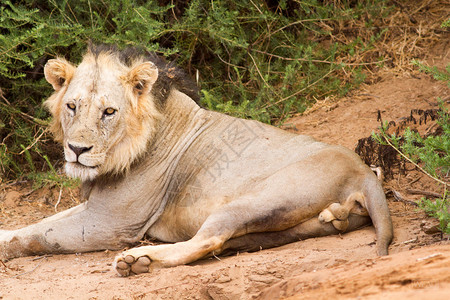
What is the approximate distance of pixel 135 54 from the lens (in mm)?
5398

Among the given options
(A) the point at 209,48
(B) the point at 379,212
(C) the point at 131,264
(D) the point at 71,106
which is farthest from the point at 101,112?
(A) the point at 209,48

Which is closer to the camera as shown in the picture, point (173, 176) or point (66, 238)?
point (66, 238)

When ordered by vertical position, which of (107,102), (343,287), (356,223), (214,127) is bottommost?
(356,223)

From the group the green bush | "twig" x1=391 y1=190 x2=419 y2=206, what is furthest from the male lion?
the green bush

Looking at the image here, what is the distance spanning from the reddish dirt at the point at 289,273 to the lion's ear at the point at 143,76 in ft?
4.62

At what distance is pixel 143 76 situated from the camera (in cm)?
513

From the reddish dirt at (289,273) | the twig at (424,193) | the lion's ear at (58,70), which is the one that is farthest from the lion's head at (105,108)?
the twig at (424,193)

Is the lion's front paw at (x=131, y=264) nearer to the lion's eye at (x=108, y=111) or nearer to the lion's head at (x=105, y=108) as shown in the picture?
the lion's head at (x=105, y=108)

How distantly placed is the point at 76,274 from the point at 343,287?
2313mm

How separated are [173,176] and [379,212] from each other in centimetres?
178

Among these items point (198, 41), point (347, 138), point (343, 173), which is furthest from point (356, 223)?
point (198, 41)

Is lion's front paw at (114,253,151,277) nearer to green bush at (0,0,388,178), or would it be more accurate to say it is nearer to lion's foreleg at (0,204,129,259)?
lion's foreleg at (0,204,129,259)

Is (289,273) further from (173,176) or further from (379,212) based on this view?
(173,176)

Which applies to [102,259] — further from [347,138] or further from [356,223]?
[347,138]
